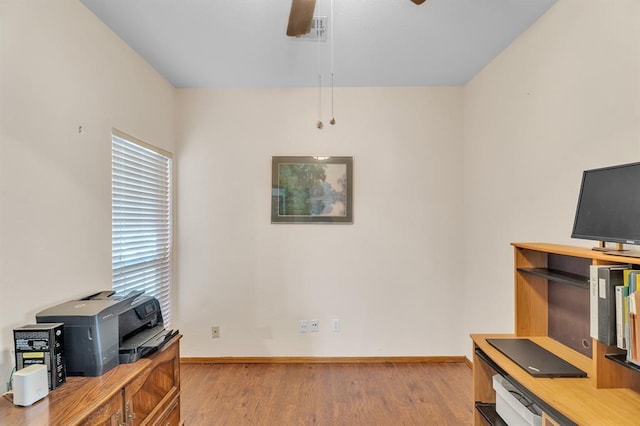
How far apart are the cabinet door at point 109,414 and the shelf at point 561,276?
216 cm

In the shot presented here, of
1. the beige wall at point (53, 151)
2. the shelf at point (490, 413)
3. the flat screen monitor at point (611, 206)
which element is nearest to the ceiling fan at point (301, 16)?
the flat screen monitor at point (611, 206)

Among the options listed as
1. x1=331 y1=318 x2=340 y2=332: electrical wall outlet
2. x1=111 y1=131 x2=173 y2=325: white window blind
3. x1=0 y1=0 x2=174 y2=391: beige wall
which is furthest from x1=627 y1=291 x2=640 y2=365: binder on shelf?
x1=111 y1=131 x2=173 y2=325: white window blind

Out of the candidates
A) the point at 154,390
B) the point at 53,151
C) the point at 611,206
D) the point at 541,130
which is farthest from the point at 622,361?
the point at 53,151

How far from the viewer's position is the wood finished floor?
2.27 meters

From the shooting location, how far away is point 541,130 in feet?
6.79

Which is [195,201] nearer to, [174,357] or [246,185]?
[246,185]

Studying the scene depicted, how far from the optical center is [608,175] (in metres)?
1.41

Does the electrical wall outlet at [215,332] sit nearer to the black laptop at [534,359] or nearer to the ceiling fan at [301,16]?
the black laptop at [534,359]

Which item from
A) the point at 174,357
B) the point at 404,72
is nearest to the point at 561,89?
the point at 404,72

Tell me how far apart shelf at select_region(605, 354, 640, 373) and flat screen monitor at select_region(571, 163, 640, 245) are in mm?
463

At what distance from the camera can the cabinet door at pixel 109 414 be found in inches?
48.4

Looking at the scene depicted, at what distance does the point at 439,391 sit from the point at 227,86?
335cm

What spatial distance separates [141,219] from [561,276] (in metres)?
2.91

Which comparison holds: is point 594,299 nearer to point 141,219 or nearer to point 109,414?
point 109,414
